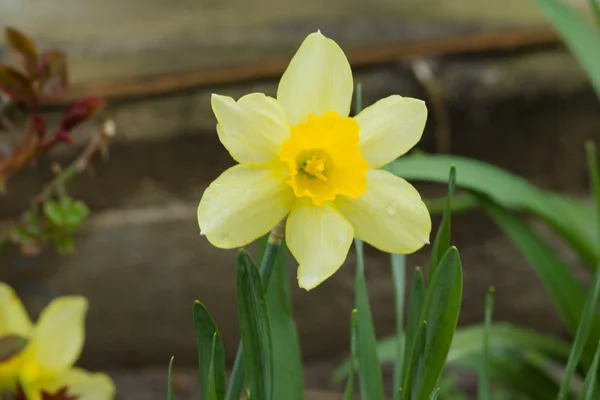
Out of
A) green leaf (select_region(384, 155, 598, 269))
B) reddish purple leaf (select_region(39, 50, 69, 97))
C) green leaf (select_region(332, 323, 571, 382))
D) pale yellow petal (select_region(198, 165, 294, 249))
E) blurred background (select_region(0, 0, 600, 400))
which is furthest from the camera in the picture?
blurred background (select_region(0, 0, 600, 400))

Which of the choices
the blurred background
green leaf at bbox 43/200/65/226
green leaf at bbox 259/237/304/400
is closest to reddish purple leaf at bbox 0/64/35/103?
green leaf at bbox 43/200/65/226

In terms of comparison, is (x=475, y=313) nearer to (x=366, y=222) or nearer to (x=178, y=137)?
(x=178, y=137)

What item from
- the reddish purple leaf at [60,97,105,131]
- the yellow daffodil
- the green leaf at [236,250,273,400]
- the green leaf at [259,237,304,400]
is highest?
the reddish purple leaf at [60,97,105,131]

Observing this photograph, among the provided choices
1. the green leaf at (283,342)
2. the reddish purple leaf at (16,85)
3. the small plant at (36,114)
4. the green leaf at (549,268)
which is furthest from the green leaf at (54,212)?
the green leaf at (549,268)

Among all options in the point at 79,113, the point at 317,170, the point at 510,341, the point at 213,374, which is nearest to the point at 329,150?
the point at 317,170

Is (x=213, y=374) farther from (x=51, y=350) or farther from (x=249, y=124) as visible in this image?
(x=51, y=350)

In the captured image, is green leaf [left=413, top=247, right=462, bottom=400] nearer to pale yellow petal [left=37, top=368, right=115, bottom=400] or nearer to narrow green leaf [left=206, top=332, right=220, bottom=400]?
narrow green leaf [left=206, top=332, right=220, bottom=400]

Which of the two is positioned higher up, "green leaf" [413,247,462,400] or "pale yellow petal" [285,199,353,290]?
"pale yellow petal" [285,199,353,290]
